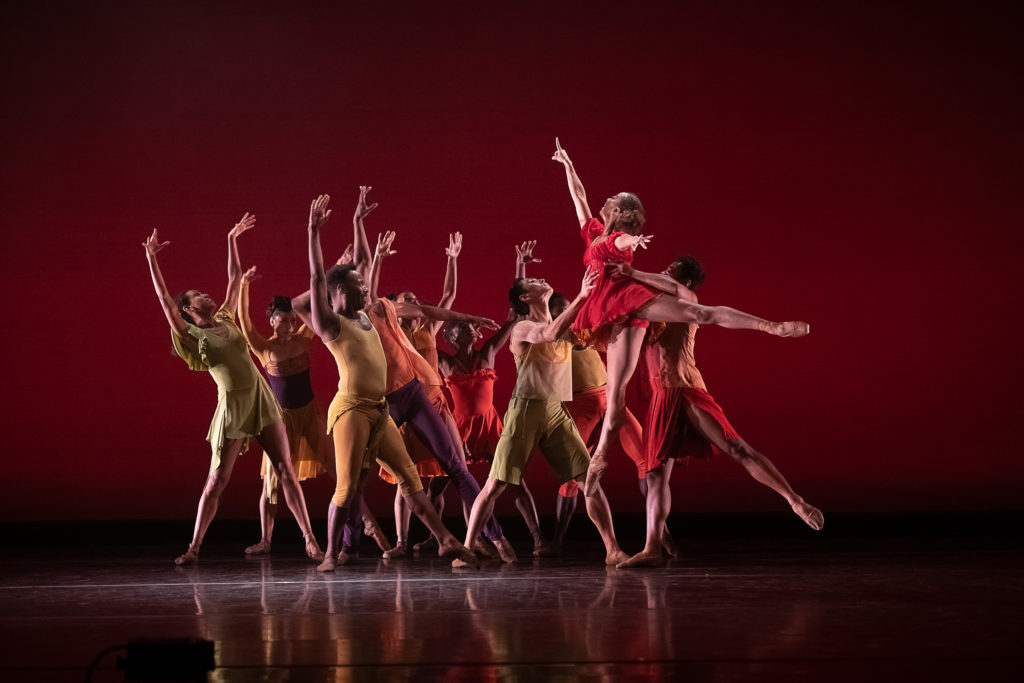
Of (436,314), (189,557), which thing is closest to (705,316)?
(436,314)

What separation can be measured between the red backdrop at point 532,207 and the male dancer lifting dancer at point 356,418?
1.86 metres

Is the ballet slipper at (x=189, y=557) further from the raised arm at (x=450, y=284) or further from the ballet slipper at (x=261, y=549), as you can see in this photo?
the raised arm at (x=450, y=284)

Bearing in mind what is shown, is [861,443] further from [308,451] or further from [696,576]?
[308,451]

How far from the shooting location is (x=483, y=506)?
5.23 metres

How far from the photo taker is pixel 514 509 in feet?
23.4

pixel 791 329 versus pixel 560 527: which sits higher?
pixel 791 329

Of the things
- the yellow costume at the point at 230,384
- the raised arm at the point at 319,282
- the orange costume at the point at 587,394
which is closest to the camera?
the raised arm at the point at 319,282

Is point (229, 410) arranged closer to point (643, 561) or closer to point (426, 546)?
point (426, 546)

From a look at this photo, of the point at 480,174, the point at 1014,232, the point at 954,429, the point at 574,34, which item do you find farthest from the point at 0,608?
the point at 1014,232

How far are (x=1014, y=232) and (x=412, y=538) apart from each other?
406 cm

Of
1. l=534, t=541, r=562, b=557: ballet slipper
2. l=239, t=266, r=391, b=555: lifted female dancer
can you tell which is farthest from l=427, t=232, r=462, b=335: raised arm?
l=534, t=541, r=562, b=557: ballet slipper

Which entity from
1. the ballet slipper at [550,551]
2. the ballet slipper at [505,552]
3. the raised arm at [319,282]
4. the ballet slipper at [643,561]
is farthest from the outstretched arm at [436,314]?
the ballet slipper at [643,561]

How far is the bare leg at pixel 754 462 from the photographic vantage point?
4840 millimetres

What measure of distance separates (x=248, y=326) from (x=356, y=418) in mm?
1144
